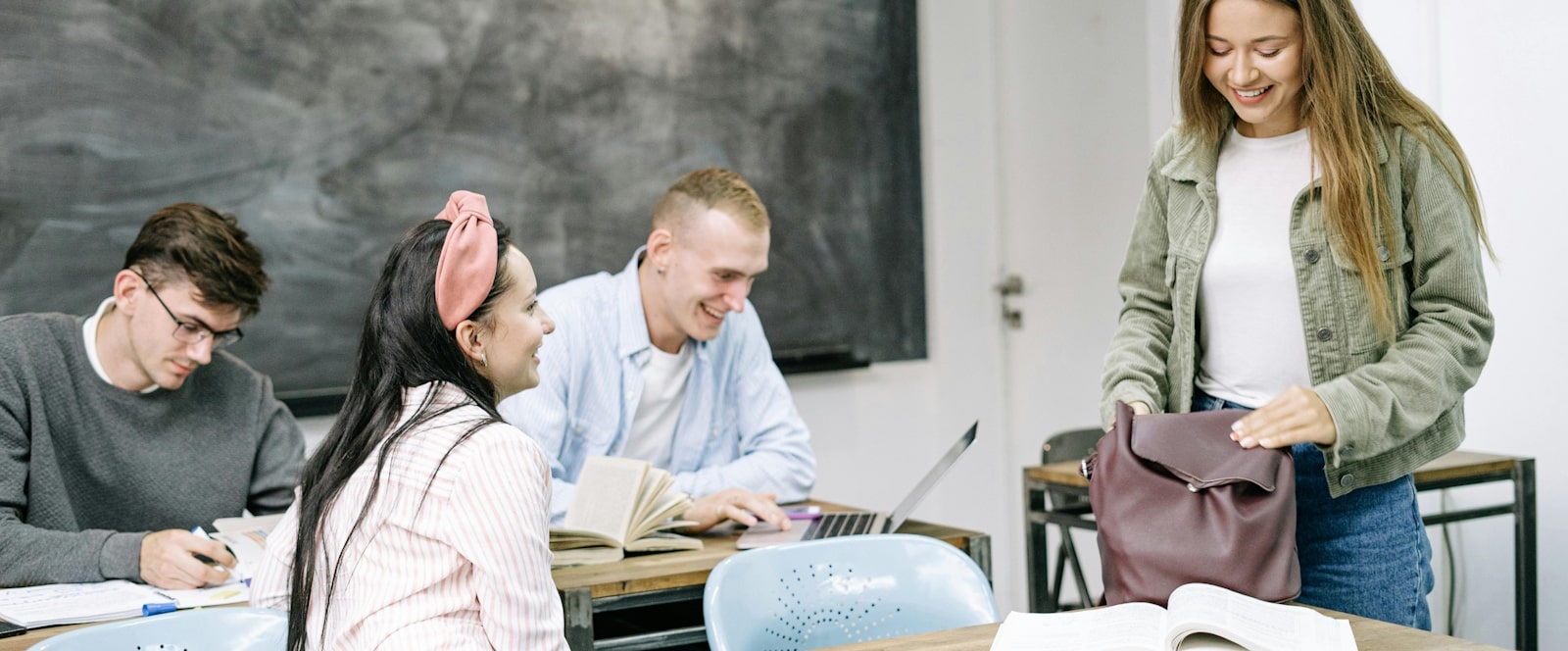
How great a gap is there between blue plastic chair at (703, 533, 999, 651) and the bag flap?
453mm

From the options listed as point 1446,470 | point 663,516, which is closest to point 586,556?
point 663,516

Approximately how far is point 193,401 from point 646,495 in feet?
3.15

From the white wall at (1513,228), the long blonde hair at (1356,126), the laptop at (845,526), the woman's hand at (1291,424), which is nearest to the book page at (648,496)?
the laptop at (845,526)

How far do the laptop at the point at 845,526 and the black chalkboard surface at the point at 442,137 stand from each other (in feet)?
4.93

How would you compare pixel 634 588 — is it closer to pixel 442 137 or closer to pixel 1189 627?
pixel 1189 627

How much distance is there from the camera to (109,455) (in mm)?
2436

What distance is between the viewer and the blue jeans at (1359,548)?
1735 mm

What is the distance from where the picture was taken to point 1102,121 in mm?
4465

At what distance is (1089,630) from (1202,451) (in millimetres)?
310

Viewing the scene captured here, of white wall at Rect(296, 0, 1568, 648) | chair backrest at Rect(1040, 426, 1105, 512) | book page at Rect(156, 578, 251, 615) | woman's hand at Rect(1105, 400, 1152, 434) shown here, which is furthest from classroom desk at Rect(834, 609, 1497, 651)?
white wall at Rect(296, 0, 1568, 648)

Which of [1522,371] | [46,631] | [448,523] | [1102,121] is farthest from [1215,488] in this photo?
[1102,121]

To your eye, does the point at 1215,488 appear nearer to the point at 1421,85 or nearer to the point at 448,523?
the point at 448,523

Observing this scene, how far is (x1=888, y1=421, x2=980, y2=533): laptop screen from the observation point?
2.13 m

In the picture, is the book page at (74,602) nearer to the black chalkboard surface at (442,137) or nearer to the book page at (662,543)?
the book page at (662,543)
